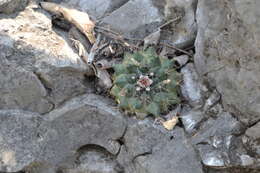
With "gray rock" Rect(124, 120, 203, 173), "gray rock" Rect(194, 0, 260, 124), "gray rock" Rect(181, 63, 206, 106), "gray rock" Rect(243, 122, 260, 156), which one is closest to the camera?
"gray rock" Rect(194, 0, 260, 124)

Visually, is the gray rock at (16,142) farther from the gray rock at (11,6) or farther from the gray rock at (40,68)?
the gray rock at (11,6)

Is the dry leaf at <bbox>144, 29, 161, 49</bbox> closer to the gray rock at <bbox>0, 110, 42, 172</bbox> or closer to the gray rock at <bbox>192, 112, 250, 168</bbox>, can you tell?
the gray rock at <bbox>192, 112, 250, 168</bbox>

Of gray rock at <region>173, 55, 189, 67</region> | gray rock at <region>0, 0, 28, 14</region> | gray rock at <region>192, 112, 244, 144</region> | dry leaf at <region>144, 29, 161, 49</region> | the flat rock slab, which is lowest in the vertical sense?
the flat rock slab

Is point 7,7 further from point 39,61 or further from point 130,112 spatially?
point 130,112

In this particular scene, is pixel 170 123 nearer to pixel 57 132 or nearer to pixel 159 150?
pixel 159 150

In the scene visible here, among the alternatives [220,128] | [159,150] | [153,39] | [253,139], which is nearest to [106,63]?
[153,39]

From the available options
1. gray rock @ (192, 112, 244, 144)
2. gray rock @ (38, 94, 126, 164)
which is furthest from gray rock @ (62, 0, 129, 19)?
gray rock @ (192, 112, 244, 144)

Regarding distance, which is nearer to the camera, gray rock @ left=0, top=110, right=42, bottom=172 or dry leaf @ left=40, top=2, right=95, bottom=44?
gray rock @ left=0, top=110, right=42, bottom=172
